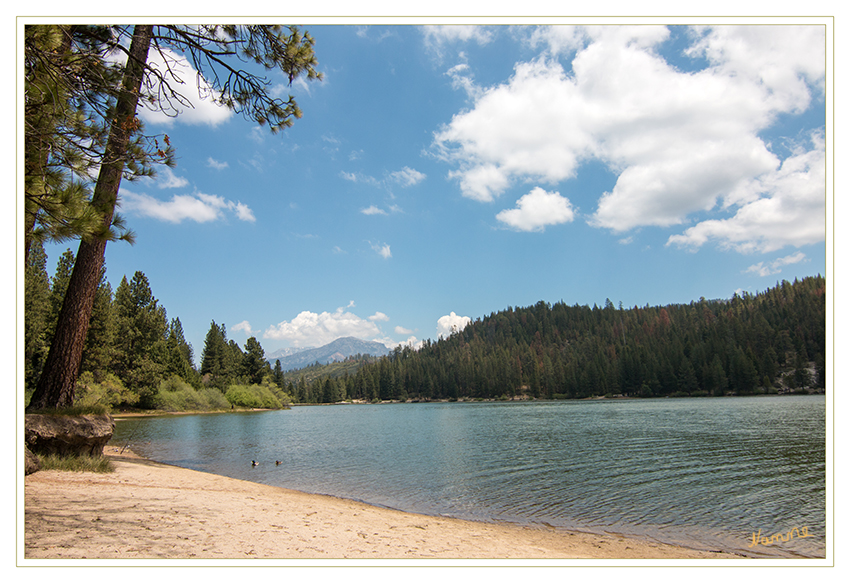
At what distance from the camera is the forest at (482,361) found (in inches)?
1901

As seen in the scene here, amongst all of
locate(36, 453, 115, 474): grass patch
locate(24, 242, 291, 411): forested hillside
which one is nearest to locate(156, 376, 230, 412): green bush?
locate(24, 242, 291, 411): forested hillside

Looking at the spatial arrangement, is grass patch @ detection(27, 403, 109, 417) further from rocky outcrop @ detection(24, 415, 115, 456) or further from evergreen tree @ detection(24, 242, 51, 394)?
evergreen tree @ detection(24, 242, 51, 394)

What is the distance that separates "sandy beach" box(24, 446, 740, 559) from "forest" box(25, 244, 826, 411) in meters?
4.12

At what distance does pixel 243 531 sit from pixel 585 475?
1493 centimetres

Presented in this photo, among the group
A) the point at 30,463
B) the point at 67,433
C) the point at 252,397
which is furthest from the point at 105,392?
the point at 30,463

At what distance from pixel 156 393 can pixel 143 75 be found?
214 ft

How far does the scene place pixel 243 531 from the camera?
6.99 meters
